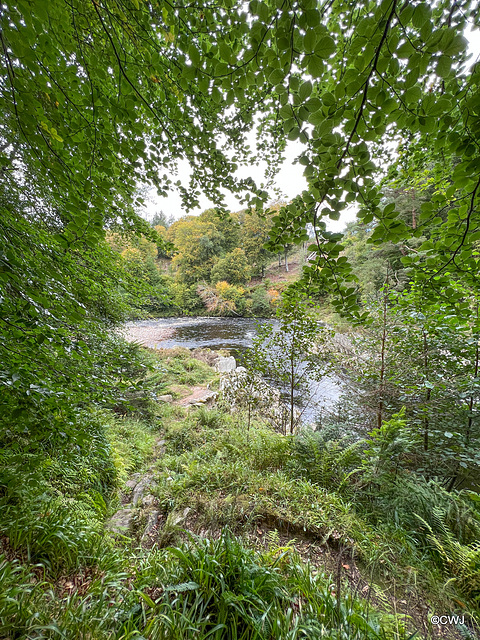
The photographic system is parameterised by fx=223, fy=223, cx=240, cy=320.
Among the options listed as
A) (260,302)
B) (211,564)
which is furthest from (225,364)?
(260,302)

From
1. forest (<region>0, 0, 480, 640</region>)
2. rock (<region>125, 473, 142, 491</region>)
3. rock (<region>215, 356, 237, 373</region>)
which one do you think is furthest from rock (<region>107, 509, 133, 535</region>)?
rock (<region>215, 356, 237, 373</region>)

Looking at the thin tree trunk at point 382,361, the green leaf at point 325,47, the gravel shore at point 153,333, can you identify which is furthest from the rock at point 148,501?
the gravel shore at point 153,333

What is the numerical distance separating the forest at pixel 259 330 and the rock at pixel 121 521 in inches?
Result: 1.2

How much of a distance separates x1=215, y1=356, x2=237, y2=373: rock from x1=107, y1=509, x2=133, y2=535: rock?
629 cm

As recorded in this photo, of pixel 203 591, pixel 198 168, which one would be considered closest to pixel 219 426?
pixel 203 591

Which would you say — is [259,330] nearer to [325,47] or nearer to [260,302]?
[325,47]

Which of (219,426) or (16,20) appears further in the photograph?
(219,426)

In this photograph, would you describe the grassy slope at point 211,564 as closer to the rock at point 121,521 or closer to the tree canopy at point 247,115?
the rock at point 121,521

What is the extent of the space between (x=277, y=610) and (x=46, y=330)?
83.0 inches

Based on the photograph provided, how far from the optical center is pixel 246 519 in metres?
2.29

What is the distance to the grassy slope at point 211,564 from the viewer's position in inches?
49.8

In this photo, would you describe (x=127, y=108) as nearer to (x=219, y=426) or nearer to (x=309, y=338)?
(x=309, y=338)

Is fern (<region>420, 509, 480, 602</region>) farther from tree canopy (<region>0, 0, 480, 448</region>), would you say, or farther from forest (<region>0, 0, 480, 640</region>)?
tree canopy (<region>0, 0, 480, 448</region>)

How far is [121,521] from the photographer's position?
2486mm
